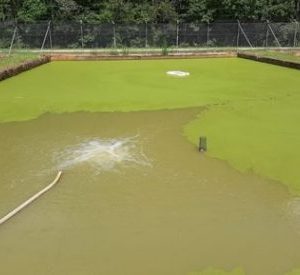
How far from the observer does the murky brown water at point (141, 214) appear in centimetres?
416

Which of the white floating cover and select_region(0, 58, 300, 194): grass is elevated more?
the white floating cover

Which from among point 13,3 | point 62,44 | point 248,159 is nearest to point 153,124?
point 248,159

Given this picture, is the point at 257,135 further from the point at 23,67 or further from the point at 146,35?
the point at 146,35

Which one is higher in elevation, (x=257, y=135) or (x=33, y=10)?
(x=33, y=10)

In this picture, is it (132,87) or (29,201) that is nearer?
(29,201)

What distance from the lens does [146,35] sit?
79.5 ft

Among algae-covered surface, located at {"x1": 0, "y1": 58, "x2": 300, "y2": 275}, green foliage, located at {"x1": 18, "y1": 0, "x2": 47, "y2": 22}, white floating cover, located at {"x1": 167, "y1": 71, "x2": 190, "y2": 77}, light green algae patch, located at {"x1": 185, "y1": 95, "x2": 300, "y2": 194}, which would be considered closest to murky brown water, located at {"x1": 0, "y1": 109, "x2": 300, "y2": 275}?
algae-covered surface, located at {"x1": 0, "y1": 58, "x2": 300, "y2": 275}

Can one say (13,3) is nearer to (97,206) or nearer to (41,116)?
(41,116)

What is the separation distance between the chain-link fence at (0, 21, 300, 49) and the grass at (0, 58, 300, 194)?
653 centimetres

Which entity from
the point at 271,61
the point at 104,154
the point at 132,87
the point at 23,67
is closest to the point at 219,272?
the point at 104,154

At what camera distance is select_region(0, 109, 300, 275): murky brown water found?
4160 mm

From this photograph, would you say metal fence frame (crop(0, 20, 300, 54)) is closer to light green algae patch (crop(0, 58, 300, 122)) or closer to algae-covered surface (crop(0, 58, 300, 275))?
light green algae patch (crop(0, 58, 300, 122))

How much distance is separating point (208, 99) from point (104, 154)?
453 centimetres

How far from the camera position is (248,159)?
6664 millimetres
